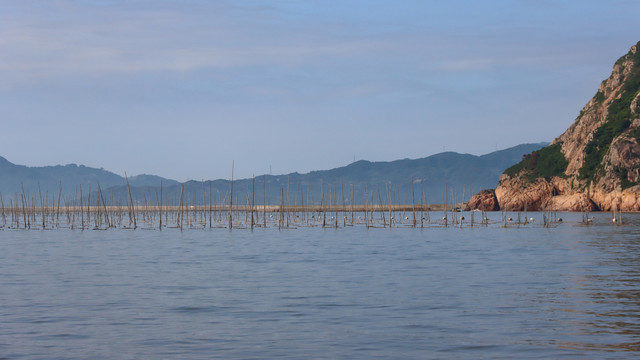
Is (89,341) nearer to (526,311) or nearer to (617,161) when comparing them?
(526,311)

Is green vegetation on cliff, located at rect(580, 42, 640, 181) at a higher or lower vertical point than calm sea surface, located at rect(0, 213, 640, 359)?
higher

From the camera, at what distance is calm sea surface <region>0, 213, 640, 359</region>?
59.4ft

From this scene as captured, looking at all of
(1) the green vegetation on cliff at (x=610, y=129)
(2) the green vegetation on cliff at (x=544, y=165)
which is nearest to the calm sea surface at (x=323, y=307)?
(1) the green vegetation on cliff at (x=610, y=129)

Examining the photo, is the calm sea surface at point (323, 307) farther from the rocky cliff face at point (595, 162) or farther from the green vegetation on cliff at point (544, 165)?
the green vegetation on cliff at point (544, 165)

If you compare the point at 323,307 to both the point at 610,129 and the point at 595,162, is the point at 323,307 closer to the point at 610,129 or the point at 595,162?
the point at 595,162

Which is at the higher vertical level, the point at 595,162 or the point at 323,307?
the point at 595,162

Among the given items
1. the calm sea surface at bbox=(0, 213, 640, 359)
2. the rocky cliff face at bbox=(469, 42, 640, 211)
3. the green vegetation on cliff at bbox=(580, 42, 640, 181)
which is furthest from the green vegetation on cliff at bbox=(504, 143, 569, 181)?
the calm sea surface at bbox=(0, 213, 640, 359)

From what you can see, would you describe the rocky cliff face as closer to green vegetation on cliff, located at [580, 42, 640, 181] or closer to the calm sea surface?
green vegetation on cliff, located at [580, 42, 640, 181]

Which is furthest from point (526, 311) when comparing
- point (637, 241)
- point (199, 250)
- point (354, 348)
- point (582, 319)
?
point (637, 241)

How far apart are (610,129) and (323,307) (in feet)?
472

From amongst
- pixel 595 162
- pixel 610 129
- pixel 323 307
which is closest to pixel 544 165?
pixel 610 129

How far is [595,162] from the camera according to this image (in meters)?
150

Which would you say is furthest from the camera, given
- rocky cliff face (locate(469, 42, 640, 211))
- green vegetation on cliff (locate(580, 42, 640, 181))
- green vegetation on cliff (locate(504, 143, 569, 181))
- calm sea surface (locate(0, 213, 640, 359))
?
green vegetation on cliff (locate(504, 143, 569, 181))

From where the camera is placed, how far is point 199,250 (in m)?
55.1
